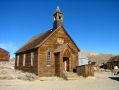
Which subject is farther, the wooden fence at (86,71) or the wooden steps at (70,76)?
the wooden fence at (86,71)

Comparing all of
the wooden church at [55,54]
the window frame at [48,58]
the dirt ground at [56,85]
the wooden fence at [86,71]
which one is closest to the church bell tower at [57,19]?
the wooden church at [55,54]

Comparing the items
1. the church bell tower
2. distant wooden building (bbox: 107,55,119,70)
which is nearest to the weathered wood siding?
the church bell tower

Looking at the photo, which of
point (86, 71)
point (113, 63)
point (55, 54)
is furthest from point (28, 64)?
point (113, 63)

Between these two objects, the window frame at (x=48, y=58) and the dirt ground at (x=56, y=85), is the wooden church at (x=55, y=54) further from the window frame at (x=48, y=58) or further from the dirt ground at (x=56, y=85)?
the dirt ground at (x=56, y=85)

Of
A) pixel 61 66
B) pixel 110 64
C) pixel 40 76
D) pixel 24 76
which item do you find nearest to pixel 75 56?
pixel 61 66

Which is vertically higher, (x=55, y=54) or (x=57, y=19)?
(x=57, y=19)

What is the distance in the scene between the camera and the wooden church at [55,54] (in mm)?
32656

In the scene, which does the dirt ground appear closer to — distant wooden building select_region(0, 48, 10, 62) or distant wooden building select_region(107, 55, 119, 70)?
distant wooden building select_region(107, 55, 119, 70)

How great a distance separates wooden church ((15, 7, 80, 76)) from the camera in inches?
1286

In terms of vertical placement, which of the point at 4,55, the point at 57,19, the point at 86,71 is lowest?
the point at 86,71

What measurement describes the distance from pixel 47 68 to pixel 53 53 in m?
2.72

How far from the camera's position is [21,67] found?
40.8 m

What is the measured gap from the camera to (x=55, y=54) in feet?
111

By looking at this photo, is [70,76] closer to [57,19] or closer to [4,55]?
[57,19]
